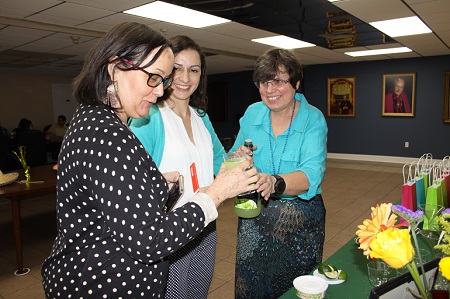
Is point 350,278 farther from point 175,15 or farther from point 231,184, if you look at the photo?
point 175,15

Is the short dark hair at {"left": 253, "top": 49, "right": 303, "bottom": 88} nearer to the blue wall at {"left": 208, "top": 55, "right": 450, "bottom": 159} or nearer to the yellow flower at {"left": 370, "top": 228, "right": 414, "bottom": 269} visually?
the yellow flower at {"left": 370, "top": 228, "right": 414, "bottom": 269}

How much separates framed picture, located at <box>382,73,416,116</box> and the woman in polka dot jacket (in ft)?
30.8

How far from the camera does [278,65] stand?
Result: 5.42ft

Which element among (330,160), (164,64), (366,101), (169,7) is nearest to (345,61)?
(366,101)

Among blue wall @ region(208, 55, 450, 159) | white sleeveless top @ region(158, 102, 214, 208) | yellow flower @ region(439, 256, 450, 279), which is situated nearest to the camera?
yellow flower @ region(439, 256, 450, 279)

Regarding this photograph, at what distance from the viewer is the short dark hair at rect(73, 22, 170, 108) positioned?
950mm

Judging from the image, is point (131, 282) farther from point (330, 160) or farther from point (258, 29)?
point (330, 160)

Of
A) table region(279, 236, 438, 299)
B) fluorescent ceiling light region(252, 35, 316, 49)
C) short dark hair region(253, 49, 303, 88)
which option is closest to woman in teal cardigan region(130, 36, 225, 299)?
short dark hair region(253, 49, 303, 88)

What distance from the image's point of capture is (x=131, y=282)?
101cm

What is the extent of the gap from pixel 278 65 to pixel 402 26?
185 inches

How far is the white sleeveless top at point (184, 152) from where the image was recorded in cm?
141

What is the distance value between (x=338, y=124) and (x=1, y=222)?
852 cm

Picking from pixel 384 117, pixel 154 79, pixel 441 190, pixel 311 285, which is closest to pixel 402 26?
pixel 441 190

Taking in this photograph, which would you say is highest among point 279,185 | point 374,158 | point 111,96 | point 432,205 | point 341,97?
point 341,97
